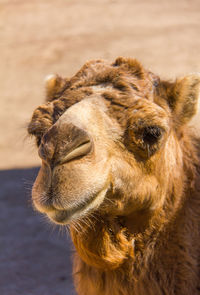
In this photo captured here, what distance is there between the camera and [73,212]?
Answer: 3.04 m

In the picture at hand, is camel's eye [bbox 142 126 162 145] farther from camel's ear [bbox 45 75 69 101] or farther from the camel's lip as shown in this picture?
camel's ear [bbox 45 75 69 101]

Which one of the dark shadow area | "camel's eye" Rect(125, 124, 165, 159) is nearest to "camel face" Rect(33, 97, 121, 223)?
"camel's eye" Rect(125, 124, 165, 159)

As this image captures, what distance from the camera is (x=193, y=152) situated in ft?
13.0

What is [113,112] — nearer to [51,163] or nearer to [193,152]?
[51,163]

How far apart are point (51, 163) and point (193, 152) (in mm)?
1406

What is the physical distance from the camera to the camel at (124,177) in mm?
3018

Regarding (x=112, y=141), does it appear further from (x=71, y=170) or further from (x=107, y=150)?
(x=71, y=170)

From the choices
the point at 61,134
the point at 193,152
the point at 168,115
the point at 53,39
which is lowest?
the point at 53,39

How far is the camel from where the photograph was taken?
3018 mm

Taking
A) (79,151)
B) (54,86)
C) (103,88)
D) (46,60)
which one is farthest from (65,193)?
(46,60)

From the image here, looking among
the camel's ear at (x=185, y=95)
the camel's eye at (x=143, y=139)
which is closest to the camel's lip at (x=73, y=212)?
the camel's eye at (x=143, y=139)

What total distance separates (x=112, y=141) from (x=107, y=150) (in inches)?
3.4

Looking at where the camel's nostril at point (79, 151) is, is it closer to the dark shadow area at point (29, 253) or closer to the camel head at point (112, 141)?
the camel head at point (112, 141)

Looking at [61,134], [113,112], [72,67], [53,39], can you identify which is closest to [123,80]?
[113,112]
